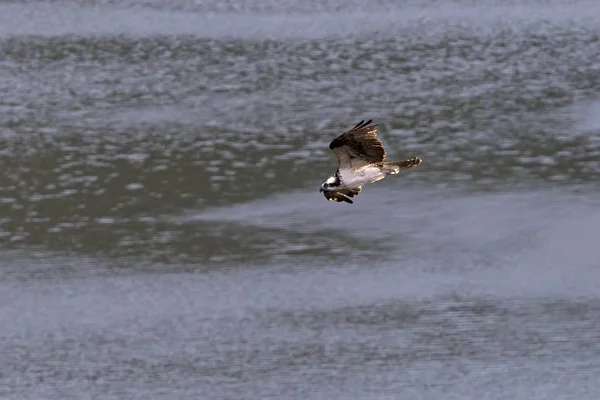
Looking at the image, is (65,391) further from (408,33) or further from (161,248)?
(408,33)

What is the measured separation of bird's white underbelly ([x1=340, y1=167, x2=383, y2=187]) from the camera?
11.6 metres

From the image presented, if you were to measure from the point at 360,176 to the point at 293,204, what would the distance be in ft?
67.5

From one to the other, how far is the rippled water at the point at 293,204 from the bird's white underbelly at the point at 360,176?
48.5 ft

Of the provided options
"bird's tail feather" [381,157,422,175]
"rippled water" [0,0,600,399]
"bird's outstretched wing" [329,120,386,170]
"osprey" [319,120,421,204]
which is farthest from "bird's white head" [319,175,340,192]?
"rippled water" [0,0,600,399]

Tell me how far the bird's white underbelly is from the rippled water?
14.8 m

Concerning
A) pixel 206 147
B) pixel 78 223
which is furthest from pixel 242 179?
pixel 78 223

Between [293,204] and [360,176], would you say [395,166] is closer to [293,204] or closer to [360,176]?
[360,176]

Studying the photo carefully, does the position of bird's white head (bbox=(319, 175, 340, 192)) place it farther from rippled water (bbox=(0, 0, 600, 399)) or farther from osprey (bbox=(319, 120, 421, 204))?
rippled water (bbox=(0, 0, 600, 399))

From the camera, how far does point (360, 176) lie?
38.4 feet

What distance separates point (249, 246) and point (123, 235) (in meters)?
3.28

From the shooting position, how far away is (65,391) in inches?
1041

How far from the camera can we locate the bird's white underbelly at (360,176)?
11.6 meters

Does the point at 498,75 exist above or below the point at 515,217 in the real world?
above

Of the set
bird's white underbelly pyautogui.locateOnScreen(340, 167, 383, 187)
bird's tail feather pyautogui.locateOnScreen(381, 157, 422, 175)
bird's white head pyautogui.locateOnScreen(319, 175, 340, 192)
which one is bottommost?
bird's white head pyautogui.locateOnScreen(319, 175, 340, 192)
